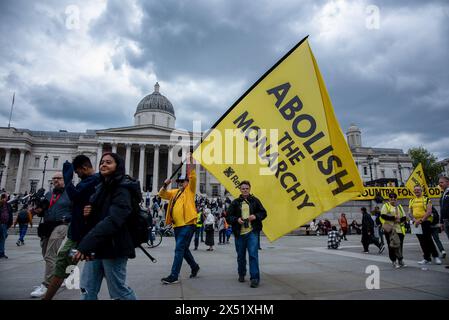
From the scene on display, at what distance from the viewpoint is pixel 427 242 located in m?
6.96

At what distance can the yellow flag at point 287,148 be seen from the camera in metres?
4.25

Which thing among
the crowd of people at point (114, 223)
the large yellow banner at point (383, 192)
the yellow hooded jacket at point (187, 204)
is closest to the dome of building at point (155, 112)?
the large yellow banner at point (383, 192)

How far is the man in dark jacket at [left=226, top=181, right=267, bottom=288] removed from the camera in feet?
15.2

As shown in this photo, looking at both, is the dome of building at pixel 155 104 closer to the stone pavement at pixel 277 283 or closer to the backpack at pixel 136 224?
the stone pavement at pixel 277 283

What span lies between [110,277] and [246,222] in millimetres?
2697

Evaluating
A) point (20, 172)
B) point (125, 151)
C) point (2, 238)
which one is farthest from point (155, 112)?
point (2, 238)

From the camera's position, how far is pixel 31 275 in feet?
17.7

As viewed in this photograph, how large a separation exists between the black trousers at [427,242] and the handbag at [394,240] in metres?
1.24

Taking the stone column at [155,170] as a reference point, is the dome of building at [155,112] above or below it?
above
